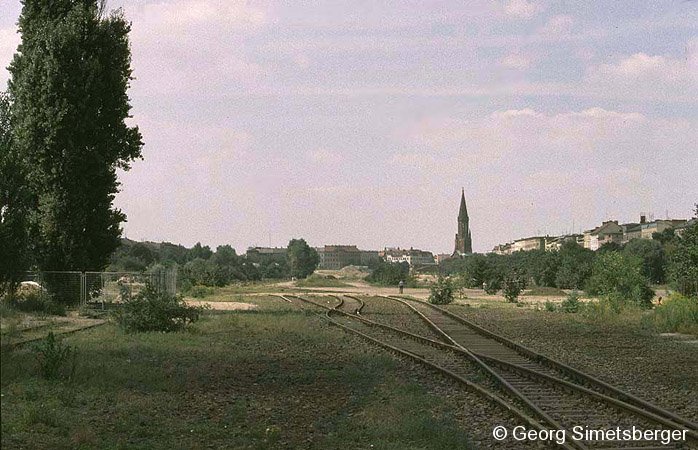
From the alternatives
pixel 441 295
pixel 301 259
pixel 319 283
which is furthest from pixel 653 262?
pixel 301 259

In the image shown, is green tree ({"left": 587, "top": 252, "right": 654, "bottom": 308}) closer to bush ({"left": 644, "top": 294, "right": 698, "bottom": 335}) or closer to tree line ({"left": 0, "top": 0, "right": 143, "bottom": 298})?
bush ({"left": 644, "top": 294, "right": 698, "bottom": 335})

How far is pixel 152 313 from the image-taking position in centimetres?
2370

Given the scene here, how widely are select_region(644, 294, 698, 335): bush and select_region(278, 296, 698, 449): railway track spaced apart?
23.6 ft

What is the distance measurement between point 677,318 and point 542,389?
14.9 metres

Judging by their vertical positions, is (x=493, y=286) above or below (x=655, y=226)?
below

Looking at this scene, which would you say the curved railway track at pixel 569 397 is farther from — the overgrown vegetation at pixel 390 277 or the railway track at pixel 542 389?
the overgrown vegetation at pixel 390 277

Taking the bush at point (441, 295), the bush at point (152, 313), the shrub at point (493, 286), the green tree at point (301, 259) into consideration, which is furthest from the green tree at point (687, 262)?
the green tree at point (301, 259)

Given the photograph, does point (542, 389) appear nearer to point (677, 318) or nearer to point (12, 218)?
point (677, 318)

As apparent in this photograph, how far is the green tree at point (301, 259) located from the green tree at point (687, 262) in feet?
430

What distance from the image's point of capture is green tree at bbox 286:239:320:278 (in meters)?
169

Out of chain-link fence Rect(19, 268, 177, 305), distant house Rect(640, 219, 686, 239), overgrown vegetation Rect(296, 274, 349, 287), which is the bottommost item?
overgrown vegetation Rect(296, 274, 349, 287)

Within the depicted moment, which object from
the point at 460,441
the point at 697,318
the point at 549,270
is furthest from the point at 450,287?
the point at 549,270

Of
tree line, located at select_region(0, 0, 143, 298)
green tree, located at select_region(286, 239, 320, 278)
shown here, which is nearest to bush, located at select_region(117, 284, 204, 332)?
tree line, located at select_region(0, 0, 143, 298)

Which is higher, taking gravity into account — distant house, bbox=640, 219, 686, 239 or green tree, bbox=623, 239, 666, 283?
distant house, bbox=640, 219, 686, 239
